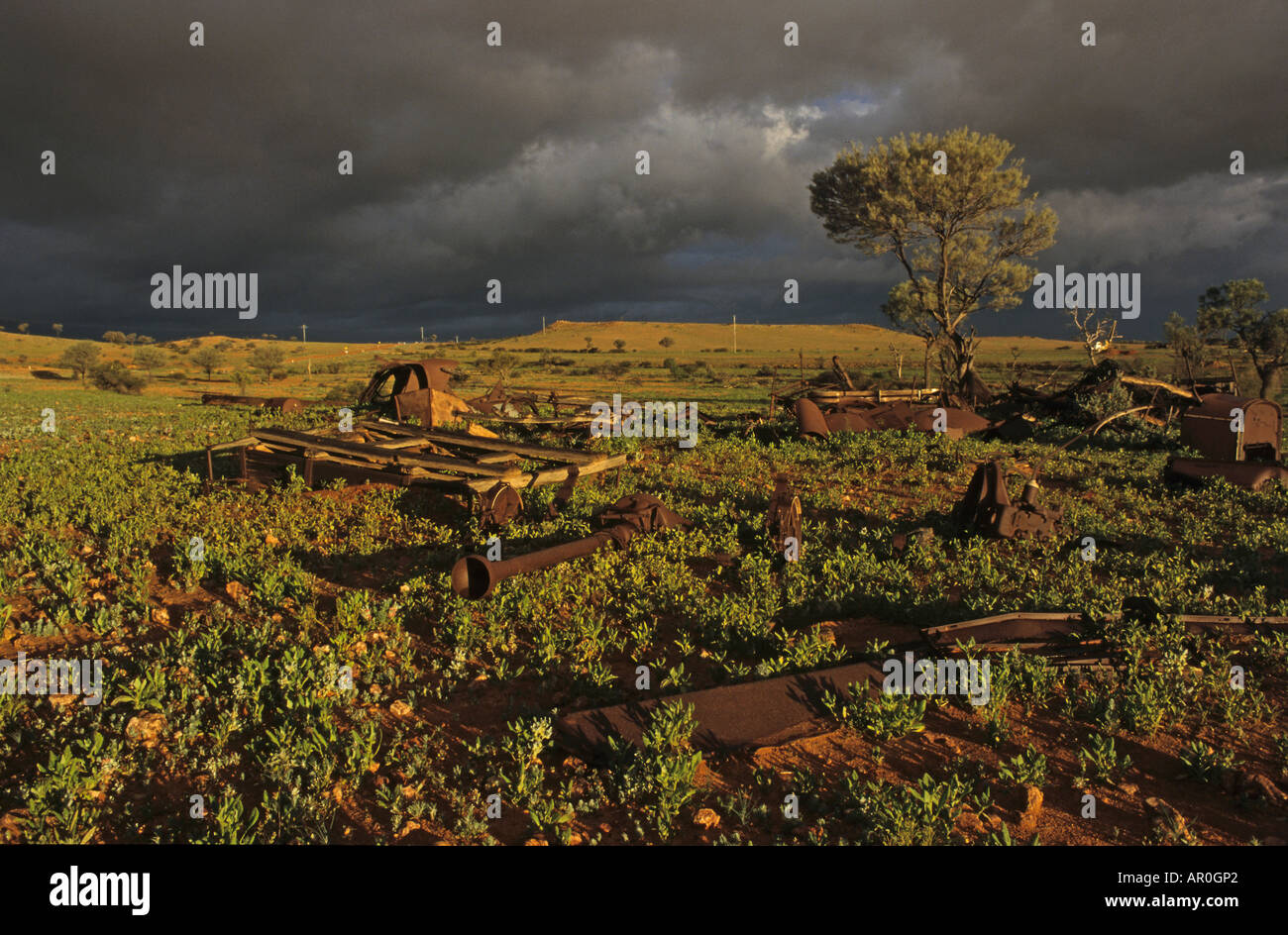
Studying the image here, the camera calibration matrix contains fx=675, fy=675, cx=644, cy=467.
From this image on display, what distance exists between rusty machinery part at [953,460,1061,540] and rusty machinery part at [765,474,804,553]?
220 centimetres

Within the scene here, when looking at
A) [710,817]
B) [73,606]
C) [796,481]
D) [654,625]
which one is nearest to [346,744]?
[710,817]

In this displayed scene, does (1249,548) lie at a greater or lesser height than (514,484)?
lesser

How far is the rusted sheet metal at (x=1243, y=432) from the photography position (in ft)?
38.8

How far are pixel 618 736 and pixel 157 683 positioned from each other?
318 cm

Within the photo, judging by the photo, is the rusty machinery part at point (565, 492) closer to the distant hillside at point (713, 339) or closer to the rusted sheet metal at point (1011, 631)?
the rusted sheet metal at point (1011, 631)

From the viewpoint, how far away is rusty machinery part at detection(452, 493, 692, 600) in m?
6.13

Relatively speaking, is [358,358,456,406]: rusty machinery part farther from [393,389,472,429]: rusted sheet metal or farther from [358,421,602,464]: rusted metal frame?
[358,421,602,464]: rusted metal frame

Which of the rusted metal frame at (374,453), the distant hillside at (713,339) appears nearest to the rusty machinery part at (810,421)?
the rusted metal frame at (374,453)

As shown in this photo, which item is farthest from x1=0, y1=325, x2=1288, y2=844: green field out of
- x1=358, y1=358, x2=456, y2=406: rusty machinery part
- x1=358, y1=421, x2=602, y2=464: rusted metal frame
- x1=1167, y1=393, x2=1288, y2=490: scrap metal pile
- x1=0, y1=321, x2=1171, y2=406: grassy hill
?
x1=0, y1=321, x2=1171, y2=406: grassy hill

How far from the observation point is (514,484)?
866 cm
